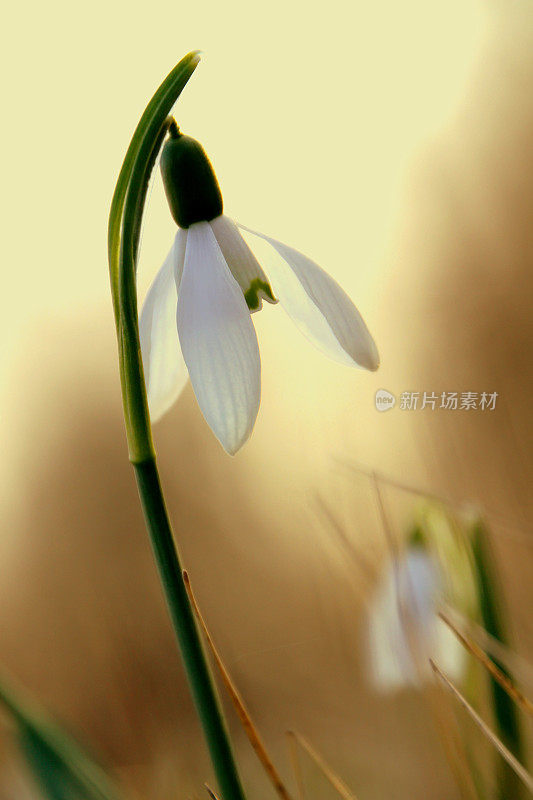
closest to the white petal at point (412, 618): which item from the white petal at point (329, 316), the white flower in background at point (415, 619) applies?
the white flower in background at point (415, 619)

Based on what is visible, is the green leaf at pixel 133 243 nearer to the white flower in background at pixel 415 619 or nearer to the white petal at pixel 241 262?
the white petal at pixel 241 262

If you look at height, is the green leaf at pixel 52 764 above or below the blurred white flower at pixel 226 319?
below

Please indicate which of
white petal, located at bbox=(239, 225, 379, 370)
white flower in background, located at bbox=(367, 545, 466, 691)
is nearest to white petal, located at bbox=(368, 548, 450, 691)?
white flower in background, located at bbox=(367, 545, 466, 691)

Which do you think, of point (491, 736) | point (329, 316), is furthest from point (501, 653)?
point (329, 316)

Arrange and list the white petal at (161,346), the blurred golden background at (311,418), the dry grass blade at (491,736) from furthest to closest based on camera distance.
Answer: the blurred golden background at (311,418) < the white petal at (161,346) < the dry grass blade at (491,736)

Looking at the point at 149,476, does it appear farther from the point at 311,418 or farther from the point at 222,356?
the point at 311,418

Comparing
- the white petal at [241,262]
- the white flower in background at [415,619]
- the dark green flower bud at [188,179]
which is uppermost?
the dark green flower bud at [188,179]
